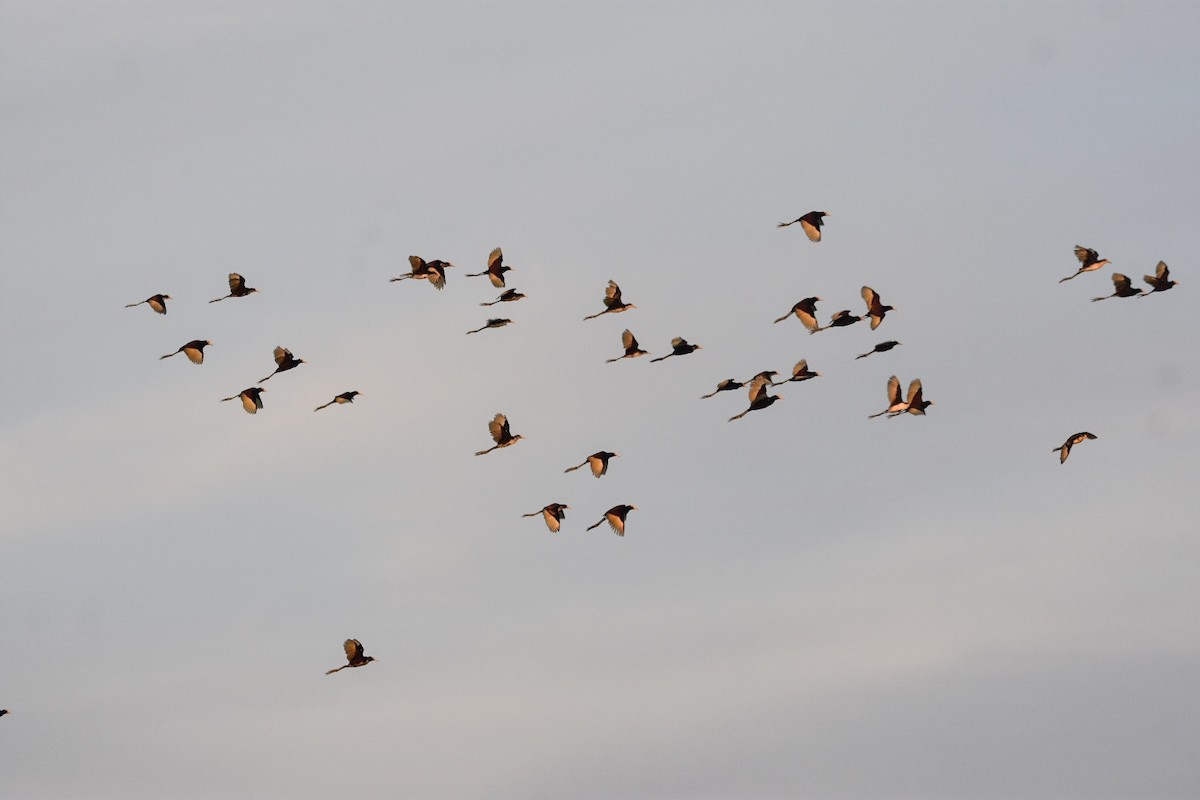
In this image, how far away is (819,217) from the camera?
387 feet

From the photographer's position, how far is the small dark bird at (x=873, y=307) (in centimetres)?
11831

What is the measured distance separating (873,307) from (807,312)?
9.03 ft

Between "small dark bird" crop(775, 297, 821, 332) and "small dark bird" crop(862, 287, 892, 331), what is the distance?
6.67ft

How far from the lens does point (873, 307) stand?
11856 cm

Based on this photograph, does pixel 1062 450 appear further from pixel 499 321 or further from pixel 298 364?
pixel 298 364

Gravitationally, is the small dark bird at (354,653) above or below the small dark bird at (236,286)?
below

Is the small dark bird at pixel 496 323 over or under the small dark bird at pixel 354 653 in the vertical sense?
over

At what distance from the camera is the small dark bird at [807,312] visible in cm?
11781

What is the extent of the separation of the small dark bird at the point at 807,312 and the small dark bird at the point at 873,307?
2033mm

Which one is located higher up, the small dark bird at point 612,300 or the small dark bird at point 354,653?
the small dark bird at point 612,300

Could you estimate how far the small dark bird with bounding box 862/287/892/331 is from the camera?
11831 cm

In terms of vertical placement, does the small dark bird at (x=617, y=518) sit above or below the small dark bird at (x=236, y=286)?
below

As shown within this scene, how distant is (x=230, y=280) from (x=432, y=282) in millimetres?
8514

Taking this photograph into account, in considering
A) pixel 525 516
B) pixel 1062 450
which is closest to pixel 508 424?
pixel 525 516
